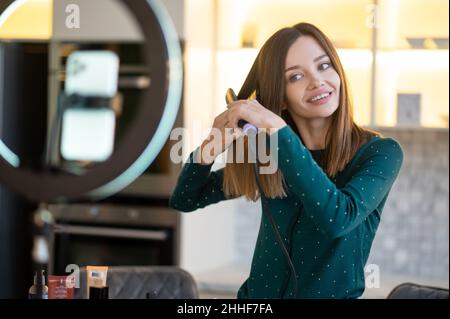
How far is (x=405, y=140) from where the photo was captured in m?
2.14

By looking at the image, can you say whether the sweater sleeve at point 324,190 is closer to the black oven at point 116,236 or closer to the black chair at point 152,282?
the black chair at point 152,282

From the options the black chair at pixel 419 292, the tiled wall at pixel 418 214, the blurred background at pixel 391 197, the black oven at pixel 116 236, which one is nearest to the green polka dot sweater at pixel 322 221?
the black chair at pixel 419 292

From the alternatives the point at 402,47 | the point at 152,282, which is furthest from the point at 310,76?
the point at 402,47

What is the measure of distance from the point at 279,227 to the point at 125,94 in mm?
1158

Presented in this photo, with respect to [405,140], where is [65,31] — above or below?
above

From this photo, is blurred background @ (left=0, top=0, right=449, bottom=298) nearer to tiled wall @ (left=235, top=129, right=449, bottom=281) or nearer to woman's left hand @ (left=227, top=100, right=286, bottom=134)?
tiled wall @ (left=235, top=129, right=449, bottom=281)

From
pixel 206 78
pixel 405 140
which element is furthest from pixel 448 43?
pixel 206 78

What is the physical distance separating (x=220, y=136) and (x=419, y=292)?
1.84 feet

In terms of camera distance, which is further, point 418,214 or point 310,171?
point 418,214

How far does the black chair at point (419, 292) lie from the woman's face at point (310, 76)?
0.50 meters

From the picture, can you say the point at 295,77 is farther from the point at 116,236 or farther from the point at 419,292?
the point at 116,236

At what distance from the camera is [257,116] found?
63 cm

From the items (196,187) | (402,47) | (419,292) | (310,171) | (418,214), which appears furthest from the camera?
(418,214)
